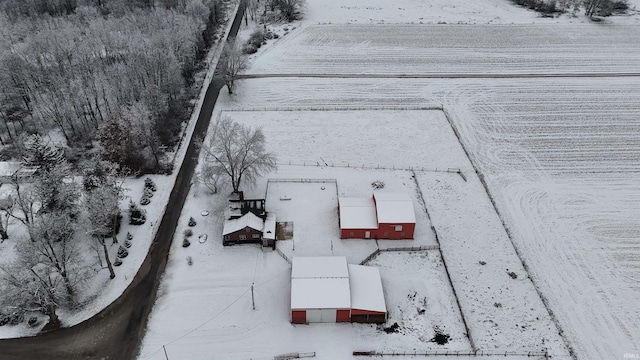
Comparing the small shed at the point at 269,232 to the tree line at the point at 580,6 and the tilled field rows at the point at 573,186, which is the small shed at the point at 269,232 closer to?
the tilled field rows at the point at 573,186

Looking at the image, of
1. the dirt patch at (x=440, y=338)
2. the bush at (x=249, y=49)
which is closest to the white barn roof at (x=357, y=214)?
the dirt patch at (x=440, y=338)

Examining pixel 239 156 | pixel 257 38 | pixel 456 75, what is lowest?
pixel 456 75

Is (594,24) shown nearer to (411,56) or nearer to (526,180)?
(411,56)

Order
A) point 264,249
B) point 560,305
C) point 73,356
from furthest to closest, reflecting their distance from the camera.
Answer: point 264,249, point 560,305, point 73,356

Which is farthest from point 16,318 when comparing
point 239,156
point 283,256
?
point 239,156

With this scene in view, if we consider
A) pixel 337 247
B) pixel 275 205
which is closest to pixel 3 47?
pixel 275 205

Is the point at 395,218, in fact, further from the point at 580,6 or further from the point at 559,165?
the point at 580,6

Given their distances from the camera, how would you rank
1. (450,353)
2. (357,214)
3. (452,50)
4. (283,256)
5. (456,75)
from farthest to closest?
(452,50) < (456,75) < (357,214) < (283,256) < (450,353)
